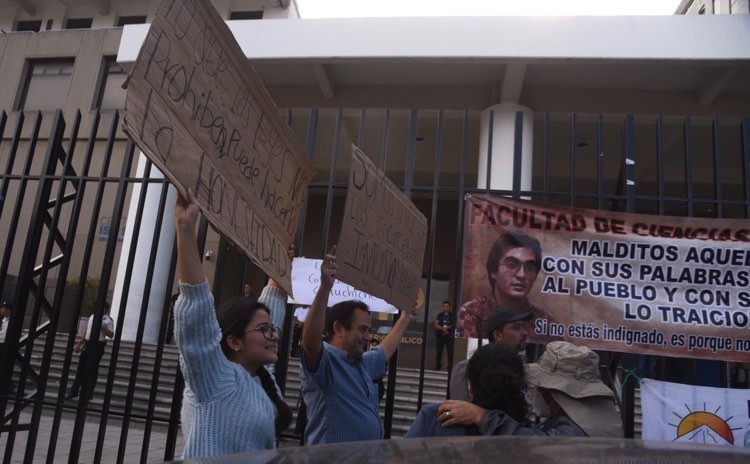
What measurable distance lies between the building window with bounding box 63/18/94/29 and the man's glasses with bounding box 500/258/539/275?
22.0 meters

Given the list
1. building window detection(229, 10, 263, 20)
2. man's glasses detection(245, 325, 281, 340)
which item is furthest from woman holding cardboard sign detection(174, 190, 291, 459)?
building window detection(229, 10, 263, 20)

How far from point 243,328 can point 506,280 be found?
2380 millimetres

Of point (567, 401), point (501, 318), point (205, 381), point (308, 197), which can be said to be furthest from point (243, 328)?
point (308, 197)

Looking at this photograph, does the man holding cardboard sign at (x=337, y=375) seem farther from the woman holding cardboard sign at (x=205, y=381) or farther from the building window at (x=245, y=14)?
the building window at (x=245, y=14)

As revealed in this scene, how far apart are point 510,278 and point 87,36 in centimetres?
2010

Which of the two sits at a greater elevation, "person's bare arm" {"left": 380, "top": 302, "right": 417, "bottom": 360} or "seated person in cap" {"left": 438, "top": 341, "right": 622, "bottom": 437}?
"person's bare arm" {"left": 380, "top": 302, "right": 417, "bottom": 360}

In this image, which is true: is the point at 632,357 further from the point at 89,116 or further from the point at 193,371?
the point at 89,116

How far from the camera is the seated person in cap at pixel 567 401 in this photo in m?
1.95

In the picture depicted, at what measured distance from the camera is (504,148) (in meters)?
9.82

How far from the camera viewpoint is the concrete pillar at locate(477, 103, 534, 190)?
9.59m

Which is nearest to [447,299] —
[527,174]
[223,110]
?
[527,174]

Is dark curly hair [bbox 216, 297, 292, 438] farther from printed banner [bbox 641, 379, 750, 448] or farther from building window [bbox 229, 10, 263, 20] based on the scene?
building window [bbox 229, 10, 263, 20]

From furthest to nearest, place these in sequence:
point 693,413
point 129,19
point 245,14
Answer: point 129,19
point 245,14
point 693,413

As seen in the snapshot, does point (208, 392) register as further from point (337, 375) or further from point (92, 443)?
point (92, 443)
